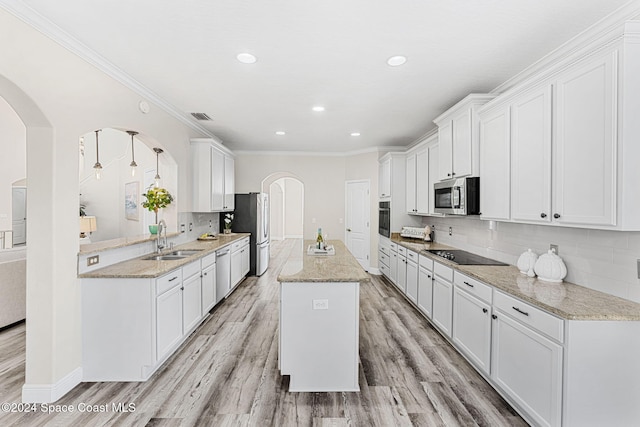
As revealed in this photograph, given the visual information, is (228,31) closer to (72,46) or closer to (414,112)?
(72,46)

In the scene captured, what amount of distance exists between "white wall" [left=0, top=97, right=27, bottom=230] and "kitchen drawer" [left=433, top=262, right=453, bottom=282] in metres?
6.52

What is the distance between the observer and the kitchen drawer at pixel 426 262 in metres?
3.75

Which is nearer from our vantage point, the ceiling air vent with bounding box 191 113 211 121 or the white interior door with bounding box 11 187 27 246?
the ceiling air vent with bounding box 191 113 211 121

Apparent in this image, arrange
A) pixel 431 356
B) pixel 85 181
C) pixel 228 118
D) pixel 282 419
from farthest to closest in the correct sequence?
pixel 85 181
pixel 228 118
pixel 431 356
pixel 282 419

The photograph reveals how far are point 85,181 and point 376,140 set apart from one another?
6240 millimetres

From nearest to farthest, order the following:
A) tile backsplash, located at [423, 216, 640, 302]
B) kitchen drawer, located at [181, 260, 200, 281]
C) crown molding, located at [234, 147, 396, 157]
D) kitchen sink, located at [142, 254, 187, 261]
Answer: tile backsplash, located at [423, 216, 640, 302] → kitchen drawer, located at [181, 260, 200, 281] → kitchen sink, located at [142, 254, 187, 261] → crown molding, located at [234, 147, 396, 157]

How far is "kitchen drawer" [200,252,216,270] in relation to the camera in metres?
3.84

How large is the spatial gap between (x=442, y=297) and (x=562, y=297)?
4.80ft

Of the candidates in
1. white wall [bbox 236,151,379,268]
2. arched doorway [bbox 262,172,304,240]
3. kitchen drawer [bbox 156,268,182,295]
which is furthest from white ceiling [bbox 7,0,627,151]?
arched doorway [bbox 262,172,304,240]

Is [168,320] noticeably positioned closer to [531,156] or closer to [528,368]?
[528,368]

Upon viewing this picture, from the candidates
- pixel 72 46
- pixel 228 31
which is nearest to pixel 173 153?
pixel 72 46

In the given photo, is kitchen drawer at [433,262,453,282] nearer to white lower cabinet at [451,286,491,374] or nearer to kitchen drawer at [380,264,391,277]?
white lower cabinet at [451,286,491,374]

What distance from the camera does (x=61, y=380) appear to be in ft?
7.84

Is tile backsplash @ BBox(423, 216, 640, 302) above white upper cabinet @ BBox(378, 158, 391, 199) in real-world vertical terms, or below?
below
